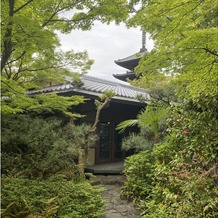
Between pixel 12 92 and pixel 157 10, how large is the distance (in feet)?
9.63

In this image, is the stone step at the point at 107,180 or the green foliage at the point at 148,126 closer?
the green foliage at the point at 148,126

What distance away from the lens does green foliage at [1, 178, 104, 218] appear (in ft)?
12.4

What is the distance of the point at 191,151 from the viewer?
3814 mm

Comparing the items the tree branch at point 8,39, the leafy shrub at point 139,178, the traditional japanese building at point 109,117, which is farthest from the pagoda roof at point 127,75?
the tree branch at point 8,39

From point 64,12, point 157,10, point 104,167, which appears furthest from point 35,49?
point 104,167

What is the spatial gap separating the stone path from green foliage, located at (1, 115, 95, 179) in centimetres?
106

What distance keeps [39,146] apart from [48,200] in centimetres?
260

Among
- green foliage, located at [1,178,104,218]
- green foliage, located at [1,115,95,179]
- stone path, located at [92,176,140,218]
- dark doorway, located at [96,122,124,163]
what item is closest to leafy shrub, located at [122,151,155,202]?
stone path, located at [92,176,140,218]

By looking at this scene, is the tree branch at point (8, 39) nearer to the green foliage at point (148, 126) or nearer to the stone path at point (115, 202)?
the green foliage at point (148, 126)

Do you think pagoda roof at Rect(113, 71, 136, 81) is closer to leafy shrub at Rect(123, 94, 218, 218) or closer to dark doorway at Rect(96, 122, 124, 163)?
dark doorway at Rect(96, 122, 124, 163)

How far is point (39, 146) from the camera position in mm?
6508

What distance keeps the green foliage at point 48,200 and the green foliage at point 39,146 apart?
3.70ft

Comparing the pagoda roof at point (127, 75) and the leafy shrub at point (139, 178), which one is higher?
the pagoda roof at point (127, 75)

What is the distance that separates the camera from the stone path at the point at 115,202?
4.84 meters
